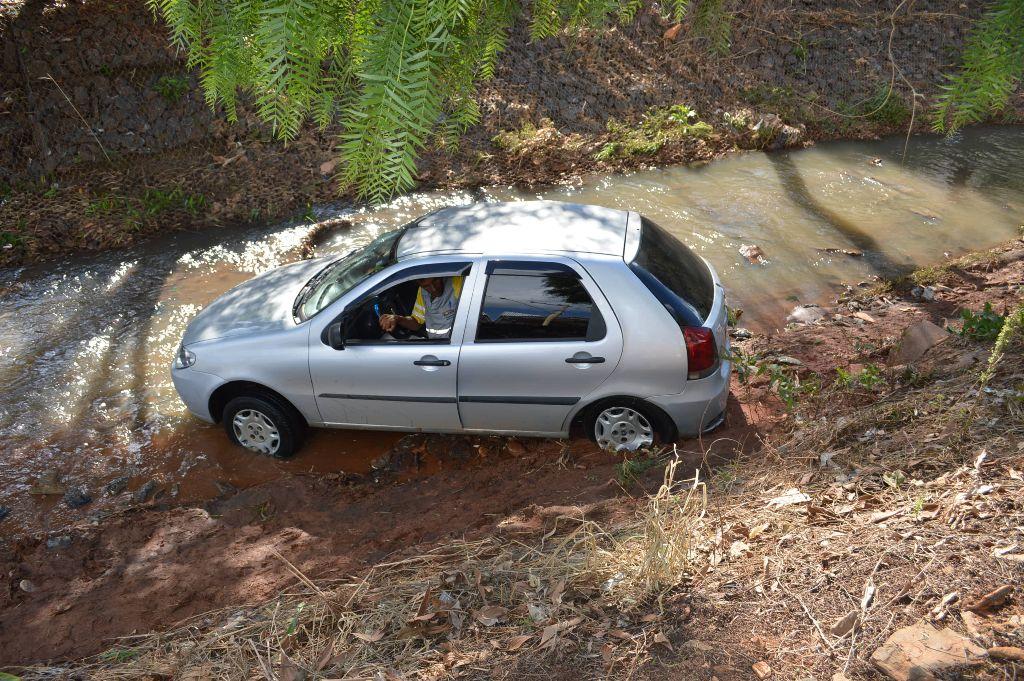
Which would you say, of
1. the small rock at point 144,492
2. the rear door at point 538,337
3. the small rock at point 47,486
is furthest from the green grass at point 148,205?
the rear door at point 538,337

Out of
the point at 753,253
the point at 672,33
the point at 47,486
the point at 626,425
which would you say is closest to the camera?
the point at 626,425

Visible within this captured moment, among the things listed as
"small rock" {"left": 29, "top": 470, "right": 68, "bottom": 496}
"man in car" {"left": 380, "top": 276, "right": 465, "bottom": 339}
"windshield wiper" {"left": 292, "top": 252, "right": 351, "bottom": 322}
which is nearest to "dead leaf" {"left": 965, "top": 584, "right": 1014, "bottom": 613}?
"man in car" {"left": 380, "top": 276, "right": 465, "bottom": 339}

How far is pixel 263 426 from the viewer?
5562 millimetres

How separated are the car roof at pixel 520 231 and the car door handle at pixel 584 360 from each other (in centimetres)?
72

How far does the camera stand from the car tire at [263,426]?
5.48 meters

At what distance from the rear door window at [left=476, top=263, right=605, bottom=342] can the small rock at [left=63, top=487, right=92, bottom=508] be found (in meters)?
3.15

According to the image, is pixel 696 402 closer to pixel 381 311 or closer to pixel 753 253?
pixel 381 311

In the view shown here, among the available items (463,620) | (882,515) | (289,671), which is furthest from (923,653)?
(289,671)

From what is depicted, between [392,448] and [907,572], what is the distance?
3.70m

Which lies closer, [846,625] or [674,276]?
[846,625]

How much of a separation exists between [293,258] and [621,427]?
16.3 ft

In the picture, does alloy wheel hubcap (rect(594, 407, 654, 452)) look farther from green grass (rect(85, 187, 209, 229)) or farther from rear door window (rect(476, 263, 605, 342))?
green grass (rect(85, 187, 209, 229))

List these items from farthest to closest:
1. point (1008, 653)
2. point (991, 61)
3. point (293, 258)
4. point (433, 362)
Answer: point (293, 258)
point (433, 362)
point (1008, 653)
point (991, 61)

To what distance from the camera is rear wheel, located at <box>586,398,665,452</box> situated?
5121 mm
